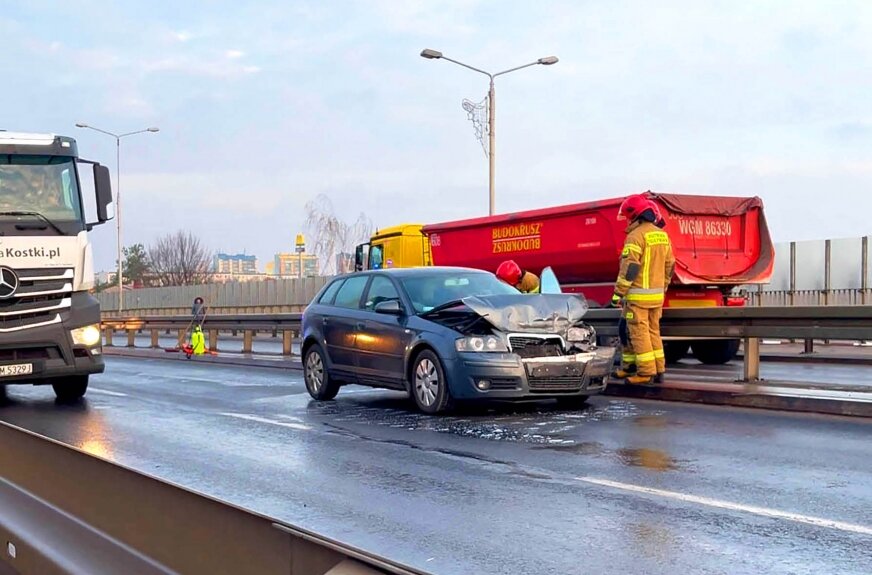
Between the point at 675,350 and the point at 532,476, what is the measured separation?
11.3m

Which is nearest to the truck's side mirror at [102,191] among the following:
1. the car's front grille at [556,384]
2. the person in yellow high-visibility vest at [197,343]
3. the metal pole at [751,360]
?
the car's front grille at [556,384]

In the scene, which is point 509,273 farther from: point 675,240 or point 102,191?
point 102,191

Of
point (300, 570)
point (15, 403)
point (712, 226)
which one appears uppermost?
point (712, 226)

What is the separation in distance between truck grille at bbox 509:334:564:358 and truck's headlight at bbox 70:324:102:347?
17.2ft

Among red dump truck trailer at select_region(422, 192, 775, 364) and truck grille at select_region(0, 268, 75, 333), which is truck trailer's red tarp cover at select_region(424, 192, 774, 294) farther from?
truck grille at select_region(0, 268, 75, 333)

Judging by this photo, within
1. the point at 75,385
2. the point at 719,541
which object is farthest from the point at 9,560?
the point at 75,385

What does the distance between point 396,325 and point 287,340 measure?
32.2ft

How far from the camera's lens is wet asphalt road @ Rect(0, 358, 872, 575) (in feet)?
15.4

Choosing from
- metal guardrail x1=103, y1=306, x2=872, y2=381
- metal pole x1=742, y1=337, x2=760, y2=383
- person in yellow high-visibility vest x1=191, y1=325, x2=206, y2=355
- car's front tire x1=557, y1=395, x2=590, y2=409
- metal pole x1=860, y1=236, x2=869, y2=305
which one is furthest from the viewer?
person in yellow high-visibility vest x1=191, y1=325, x2=206, y2=355

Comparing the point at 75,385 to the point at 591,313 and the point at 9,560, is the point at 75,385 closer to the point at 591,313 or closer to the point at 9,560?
the point at 591,313

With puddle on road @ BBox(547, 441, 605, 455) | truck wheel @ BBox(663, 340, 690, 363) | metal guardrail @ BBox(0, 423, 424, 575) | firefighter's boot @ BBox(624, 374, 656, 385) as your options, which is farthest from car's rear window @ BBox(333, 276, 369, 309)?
truck wheel @ BBox(663, 340, 690, 363)

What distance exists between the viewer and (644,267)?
11078 millimetres

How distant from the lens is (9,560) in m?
4.37

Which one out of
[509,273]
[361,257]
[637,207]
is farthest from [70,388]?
[361,257]
